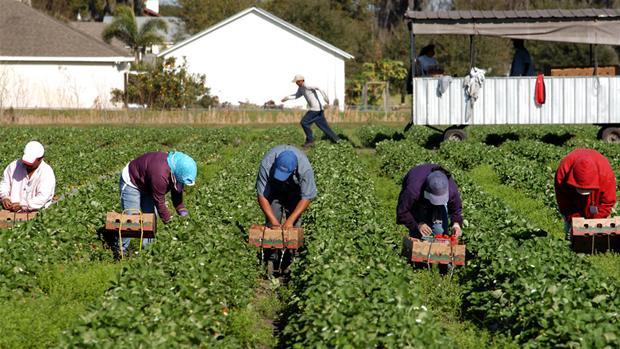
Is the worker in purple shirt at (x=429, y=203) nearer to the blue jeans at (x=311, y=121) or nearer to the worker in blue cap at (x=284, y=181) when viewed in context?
the worker in blue cap at (x=284, y=181)

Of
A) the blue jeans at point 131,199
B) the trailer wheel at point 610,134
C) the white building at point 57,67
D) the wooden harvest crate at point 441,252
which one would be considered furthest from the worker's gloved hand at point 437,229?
the white building at point 57,67

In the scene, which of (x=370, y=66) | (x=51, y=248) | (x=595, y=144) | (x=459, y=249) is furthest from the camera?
(x=370, y=66)

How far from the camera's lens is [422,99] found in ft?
83.3

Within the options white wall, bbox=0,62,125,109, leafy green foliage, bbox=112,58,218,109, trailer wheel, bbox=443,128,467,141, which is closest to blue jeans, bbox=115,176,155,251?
trailer wheel, bbox=443,128,467,141

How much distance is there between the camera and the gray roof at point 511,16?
25.0 metres

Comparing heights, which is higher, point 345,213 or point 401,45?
point 401,45

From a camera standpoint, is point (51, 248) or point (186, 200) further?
point (186, 200)

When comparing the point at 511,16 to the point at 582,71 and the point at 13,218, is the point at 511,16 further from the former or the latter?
the point at 13,218

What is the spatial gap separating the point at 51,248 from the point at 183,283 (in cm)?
301

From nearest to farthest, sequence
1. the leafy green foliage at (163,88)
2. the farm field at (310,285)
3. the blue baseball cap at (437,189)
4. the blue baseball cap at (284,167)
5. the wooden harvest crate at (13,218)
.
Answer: the farm field at (310,285) < the blue baseball cap at (437,189) < the blue baseball cap at (284,167) < the wooden harvest crate at (13,218) < the leafy green foliage at (163,88)

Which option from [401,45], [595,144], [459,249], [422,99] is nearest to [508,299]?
[459,249]

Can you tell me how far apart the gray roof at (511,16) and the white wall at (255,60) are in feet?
96.2

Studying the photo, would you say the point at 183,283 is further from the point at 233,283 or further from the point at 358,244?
the point at 358,244

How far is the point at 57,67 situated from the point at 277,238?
44023mm
